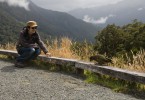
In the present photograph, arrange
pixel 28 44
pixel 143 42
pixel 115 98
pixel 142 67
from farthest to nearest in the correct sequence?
pixel 143 42, pixel 28 44, pixel 142 67, pixel 115 98

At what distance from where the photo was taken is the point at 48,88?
24.3ft

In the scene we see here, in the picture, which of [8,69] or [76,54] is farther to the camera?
[76,54]

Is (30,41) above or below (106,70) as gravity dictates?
above

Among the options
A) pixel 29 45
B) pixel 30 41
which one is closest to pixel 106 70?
pixel 29 45

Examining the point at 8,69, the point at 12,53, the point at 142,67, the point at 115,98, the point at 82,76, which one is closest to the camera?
the point at 115,98

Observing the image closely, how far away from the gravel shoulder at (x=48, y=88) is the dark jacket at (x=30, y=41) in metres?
1.64

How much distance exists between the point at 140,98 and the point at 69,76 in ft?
9.70

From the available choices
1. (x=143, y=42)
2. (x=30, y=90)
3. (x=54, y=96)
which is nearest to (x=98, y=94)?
(x=54, y=96)

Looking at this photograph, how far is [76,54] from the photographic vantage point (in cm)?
1141

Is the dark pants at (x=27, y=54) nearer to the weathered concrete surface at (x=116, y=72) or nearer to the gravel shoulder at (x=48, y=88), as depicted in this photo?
the gravel shoulder at (x=48, y=88)

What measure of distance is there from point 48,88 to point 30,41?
4.19 meters

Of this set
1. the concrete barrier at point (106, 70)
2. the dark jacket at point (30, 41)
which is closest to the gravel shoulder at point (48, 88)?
the concrete barrier at point (106, 70)

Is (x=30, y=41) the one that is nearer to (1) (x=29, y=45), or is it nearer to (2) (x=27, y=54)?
(1) (x=29, y=45)

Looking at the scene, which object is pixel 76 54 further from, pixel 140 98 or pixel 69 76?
pixel 140 98
